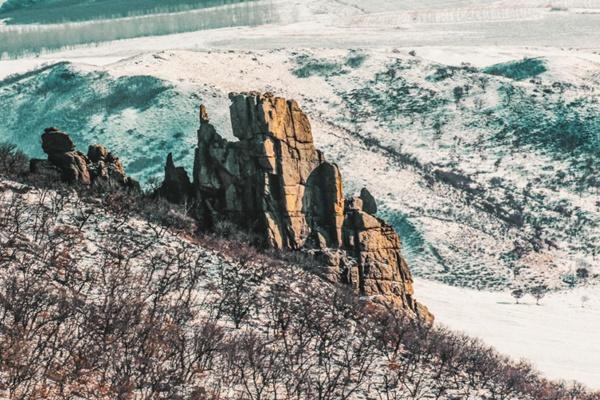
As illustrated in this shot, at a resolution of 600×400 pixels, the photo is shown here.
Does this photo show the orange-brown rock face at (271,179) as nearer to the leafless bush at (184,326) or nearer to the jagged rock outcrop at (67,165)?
the leafless bush at (184,326)

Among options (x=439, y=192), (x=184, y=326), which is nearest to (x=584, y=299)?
(x=439, y=192)

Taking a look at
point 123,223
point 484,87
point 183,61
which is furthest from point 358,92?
point 123,223

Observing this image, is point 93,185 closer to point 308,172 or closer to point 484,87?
point 308,172

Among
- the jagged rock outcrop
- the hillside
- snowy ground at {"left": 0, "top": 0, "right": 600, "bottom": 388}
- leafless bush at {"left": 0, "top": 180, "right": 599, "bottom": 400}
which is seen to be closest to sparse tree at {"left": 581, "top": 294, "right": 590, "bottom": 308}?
snowy ground at {"left": 0, "top": 0, "right": 600, "bottom": 388}

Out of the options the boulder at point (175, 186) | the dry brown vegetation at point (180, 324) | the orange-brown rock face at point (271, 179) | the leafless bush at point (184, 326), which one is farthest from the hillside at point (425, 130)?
the leafless bush at point (184, 326)

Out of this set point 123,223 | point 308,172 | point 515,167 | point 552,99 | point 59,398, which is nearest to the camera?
point 59,398

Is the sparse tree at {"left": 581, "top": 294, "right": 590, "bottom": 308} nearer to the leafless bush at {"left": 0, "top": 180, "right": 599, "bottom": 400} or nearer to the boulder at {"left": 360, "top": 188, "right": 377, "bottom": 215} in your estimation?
the boulder at {"left": 360, "top": 188, "right": 377, "bottom": 215}
